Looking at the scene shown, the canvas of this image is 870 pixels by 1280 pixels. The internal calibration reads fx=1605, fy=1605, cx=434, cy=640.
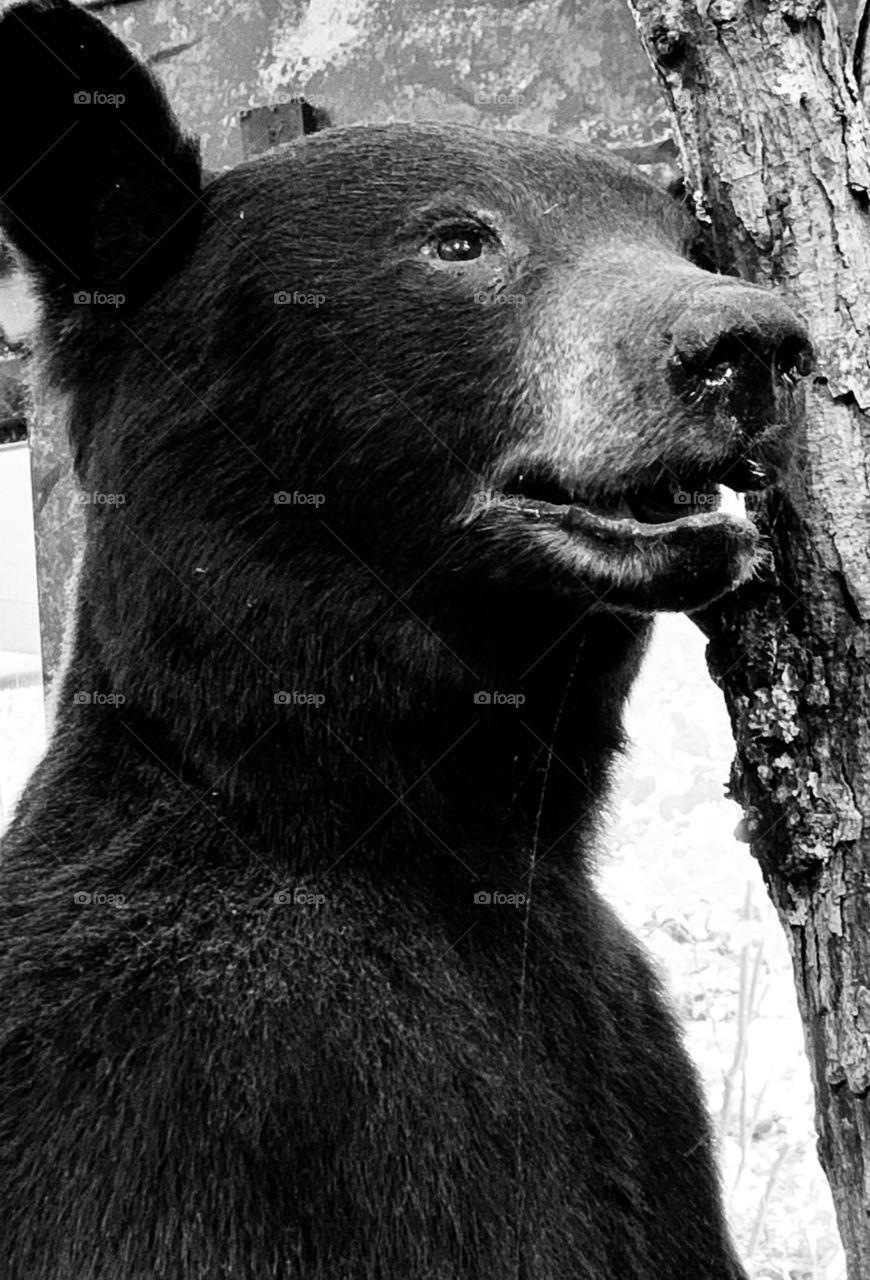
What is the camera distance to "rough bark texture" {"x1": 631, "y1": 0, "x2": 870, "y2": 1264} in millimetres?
2420

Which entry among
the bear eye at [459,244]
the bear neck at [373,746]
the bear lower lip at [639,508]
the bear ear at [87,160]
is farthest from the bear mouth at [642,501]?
the bear ear at [87,160]

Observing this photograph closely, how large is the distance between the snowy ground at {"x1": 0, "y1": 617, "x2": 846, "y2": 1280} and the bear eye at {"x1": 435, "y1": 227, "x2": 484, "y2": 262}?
2932 mm

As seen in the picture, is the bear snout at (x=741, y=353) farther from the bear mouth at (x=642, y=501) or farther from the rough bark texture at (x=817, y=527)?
the rough bark texture at (x=817, y=527)

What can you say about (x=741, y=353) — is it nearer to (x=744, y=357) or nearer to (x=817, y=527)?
(x=744, y=357)

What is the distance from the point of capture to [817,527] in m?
2.46

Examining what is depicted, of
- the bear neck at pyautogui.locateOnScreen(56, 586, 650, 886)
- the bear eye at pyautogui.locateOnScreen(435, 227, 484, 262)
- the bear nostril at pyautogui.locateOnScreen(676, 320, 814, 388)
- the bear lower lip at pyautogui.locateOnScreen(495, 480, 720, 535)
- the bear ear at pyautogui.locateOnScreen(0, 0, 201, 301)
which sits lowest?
the bear neck at pyautogui.locateOnScreen(56, 586, 650, 886)

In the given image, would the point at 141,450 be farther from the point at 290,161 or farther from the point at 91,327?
the point at 290,161

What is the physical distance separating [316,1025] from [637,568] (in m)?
0.81

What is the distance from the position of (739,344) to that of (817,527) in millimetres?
454

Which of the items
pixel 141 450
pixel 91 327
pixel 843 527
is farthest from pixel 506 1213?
pixel 91 327

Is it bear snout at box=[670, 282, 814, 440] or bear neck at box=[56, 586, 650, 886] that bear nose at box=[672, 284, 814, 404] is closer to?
bear snout at box=[670, 282, 814, 440]

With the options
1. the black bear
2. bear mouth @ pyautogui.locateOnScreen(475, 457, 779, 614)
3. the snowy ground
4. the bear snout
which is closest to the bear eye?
the black bear

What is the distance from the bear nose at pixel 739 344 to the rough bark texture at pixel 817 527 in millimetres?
279

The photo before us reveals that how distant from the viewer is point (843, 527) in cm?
243
